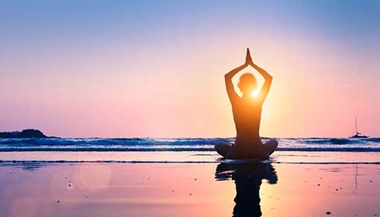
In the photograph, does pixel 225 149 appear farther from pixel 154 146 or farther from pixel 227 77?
pixel 154 146

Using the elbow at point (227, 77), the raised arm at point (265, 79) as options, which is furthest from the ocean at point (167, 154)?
the elbow at point (227, 77)

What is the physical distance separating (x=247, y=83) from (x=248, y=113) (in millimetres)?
1285

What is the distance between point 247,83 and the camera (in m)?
19.2

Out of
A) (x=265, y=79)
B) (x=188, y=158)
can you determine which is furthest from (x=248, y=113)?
(x=188, y=158)

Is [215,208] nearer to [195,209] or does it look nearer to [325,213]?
[195,209]

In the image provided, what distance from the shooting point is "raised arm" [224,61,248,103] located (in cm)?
1922

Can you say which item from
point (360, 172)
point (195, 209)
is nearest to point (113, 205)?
point (195, 209)

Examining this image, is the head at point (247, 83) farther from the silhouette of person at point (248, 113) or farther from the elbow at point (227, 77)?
the elbow at point (227, 77)

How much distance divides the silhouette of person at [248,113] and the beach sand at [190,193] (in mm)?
4686

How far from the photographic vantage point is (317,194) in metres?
10.2

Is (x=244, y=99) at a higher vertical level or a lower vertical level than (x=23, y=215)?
higher

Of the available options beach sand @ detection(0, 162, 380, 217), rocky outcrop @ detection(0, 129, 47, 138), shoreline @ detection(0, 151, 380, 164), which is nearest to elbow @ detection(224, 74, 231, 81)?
shoreline @ detection(0, 151, 380, 164)

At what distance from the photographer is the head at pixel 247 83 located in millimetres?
19047

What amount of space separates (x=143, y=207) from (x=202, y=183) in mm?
3767
